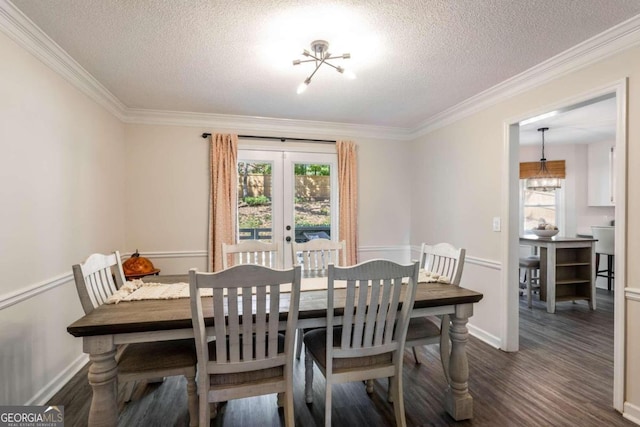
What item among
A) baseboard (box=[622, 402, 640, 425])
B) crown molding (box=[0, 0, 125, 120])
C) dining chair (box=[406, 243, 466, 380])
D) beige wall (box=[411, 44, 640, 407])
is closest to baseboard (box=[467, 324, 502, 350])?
beige wall (box=[411, 44, 640, 407])

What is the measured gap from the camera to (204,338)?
1479mm

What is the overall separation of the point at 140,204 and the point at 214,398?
2.70 m

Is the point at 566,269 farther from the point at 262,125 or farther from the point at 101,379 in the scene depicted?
the point at 101,379

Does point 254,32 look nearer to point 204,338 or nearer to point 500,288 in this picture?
point 204,338

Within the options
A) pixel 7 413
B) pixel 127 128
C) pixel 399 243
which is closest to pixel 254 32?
pixel 127 128

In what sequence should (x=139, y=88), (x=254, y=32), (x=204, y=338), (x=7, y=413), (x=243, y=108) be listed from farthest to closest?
(x=243, y=108)
(x=139, y=88)
(x=254, y=32)
(x=7, y=413)
(x=204, y=338)

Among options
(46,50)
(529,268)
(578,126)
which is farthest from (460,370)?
(578,126)

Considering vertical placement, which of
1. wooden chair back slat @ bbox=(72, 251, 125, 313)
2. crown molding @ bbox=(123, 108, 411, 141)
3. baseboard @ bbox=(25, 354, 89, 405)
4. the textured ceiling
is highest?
the textured ceiling

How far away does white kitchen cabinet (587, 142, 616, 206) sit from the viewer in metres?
5.04

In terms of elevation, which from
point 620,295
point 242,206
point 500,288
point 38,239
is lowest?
point 500,288

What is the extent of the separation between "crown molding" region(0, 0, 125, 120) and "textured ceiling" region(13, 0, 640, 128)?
5 centimetres

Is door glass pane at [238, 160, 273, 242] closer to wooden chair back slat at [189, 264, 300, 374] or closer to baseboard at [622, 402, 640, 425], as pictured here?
wooden chair back slat at [189, 264, 300, 374]

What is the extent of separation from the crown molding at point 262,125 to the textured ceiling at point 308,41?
16.2 inches

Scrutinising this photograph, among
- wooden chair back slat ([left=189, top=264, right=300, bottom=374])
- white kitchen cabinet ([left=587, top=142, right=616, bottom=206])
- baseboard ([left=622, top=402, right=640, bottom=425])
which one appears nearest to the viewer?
wooden chair back slat ([left=189, top=264, right=300, bottom=374])
